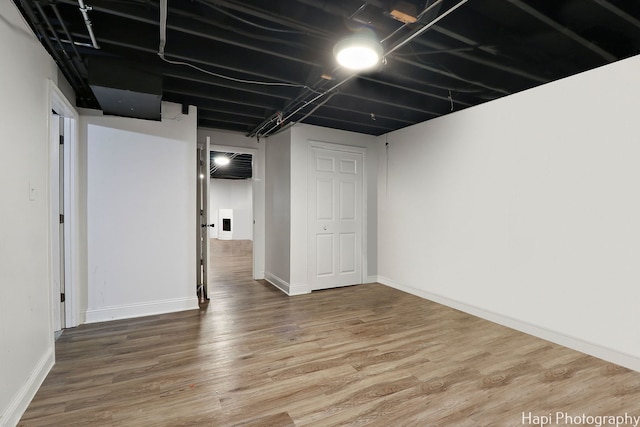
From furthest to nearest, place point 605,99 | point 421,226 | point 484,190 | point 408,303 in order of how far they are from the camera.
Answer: point 421,226, point 408,303, point 484,190, point 605,99

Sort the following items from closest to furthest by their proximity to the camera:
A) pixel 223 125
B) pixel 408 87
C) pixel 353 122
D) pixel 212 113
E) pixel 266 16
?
pixel 266 16
pixel 408 87
pixel 212 113
pixel 353 122
pixel 223 125

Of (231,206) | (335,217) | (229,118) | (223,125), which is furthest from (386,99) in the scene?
(231,206)

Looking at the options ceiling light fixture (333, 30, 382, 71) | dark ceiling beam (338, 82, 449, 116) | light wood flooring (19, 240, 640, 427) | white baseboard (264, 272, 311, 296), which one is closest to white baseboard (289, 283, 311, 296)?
white baseboard (264, 272, 311, 296)

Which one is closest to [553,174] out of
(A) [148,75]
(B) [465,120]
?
(B) [465,120]

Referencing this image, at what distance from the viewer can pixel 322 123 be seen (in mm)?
4445

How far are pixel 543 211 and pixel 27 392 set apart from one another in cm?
436

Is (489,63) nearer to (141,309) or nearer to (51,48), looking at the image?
(51,48)

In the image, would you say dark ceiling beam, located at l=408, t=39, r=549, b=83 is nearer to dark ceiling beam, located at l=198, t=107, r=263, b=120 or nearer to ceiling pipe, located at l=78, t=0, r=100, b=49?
ceiling pipe, located at l=78, t=0, r=100, b=49

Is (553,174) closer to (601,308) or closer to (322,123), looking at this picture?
(601,308)

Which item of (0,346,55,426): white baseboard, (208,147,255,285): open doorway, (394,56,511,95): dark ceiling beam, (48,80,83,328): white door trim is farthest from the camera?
(208,147,255,285): open doorway

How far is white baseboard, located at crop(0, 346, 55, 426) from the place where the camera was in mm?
1644

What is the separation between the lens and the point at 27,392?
73.2 inches

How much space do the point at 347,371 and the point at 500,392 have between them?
1.06 meters

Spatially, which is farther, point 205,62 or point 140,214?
point 140,214
